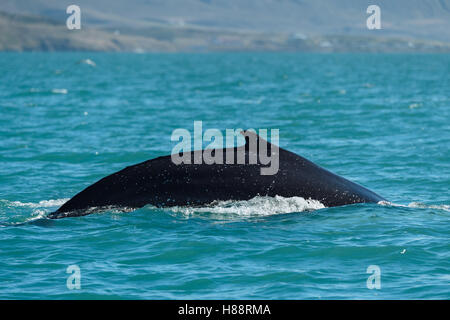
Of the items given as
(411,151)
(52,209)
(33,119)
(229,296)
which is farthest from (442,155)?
(33,119)

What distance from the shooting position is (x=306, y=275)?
36.0 ft

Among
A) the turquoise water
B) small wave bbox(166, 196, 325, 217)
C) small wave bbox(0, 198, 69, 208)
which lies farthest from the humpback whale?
small wave bbox(0, 198, 69, 208)

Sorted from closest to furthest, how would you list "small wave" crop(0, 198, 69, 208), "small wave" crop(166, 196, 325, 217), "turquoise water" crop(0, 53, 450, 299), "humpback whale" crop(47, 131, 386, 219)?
"turquoise water" crop(0, 53, 450, 299) < "humpback whale" crop(47, 131, 386, 219) < "small wave" crop(166, 196, 325, 217) < "small wave" crop(0, 198, 69, 208)

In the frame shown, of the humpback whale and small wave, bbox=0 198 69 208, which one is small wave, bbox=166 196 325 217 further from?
small wave, bbox=0 198 69 208

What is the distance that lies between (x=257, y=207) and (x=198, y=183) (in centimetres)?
111

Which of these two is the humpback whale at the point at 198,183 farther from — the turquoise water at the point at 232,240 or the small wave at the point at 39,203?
the small wave at the point at 39,203

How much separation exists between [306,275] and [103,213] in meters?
3.56

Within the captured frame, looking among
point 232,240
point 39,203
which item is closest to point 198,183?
point 232,240

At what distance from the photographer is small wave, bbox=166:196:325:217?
40.9ft

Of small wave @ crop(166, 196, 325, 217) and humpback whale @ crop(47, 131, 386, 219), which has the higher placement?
humpback whale @ crop(47, 131, 386, 219)

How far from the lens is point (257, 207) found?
12.7 m

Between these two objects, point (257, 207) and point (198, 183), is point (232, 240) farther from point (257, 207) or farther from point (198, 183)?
point (198, 183)

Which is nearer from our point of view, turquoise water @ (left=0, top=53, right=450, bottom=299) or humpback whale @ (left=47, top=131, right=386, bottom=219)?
turquoise water @ (left=0, top=53, right=450, bottom=299)

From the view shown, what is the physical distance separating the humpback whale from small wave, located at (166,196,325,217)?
104 millimetres
